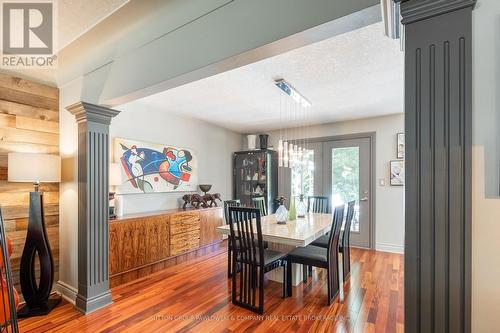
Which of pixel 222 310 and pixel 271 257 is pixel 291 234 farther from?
pixel 222 310

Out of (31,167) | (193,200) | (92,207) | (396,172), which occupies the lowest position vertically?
(193,200)

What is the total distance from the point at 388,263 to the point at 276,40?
152 inches

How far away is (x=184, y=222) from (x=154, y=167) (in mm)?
1013

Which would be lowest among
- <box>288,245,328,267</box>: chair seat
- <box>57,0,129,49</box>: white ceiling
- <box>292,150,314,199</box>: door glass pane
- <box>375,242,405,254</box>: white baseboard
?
<box>375,242,405,254</box>: white baseboard

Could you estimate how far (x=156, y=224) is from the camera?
3.56 m

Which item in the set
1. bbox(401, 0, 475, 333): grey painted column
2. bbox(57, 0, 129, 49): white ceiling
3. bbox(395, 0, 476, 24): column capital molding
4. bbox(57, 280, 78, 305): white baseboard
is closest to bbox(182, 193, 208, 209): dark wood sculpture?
bbox(57, 280, 78, 305): white baseboard

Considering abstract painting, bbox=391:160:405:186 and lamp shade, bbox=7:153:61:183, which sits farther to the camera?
abstract painting, bbox=391:160:405:186

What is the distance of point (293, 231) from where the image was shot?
2.78 metres

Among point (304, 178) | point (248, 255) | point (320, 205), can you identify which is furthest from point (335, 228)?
point (304, 178)

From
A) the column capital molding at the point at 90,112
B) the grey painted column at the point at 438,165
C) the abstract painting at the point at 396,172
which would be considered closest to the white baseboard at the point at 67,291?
the column capital molding at the point at 90,112

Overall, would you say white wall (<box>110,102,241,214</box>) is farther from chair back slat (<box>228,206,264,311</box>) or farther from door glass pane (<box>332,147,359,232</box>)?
door glass pane (<box>332,147,359,232</box>)

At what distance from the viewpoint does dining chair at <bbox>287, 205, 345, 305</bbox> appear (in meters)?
2.69

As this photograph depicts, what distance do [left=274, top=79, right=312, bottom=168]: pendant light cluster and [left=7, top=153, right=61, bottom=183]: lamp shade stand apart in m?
2.51

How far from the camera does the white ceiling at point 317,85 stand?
231cm
